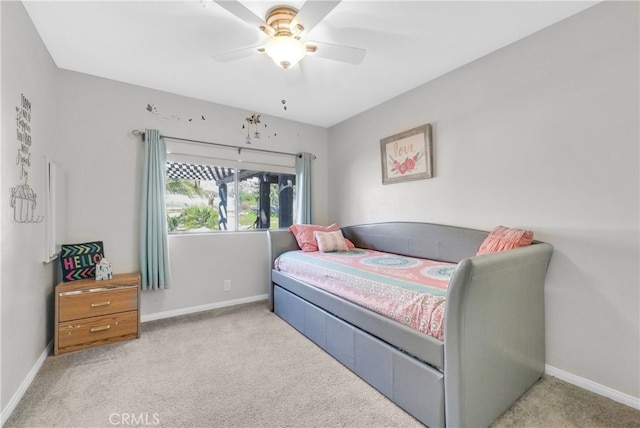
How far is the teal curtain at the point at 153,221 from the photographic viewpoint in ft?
9.05

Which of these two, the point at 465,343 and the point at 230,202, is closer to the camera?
the point at 465,343

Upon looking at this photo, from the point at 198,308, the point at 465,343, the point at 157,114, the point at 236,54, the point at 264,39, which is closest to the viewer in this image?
the point at 465,343

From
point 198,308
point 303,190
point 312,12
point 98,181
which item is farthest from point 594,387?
point 98,181

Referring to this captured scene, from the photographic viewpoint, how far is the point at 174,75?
2633mm

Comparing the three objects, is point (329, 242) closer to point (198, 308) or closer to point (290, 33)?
point (198, 308)

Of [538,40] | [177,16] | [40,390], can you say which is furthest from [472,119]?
[40,390]

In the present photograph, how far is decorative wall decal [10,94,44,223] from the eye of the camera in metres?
1.64

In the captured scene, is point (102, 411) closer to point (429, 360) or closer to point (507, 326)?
point (429, 360)

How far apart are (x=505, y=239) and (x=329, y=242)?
5.65 feet

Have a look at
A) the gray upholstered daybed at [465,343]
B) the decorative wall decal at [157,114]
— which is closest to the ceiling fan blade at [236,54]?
the decorative wall decal at [157,114]

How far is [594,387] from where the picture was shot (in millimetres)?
1720

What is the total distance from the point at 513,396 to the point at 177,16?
10.2 feet

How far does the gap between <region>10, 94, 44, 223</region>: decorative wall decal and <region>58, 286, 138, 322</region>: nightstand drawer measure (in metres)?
0.74
